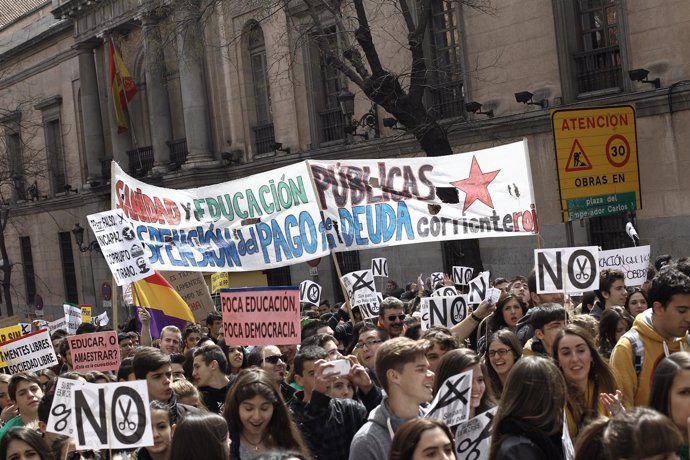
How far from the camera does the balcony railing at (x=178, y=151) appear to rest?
36.2m

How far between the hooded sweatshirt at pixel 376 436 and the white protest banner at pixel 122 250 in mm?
7550

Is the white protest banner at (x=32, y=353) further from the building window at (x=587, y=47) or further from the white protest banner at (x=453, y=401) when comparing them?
the building window at (x=587, y=47)

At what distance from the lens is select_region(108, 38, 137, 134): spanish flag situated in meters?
38.1

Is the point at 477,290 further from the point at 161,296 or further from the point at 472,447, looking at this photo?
the point at 472,447

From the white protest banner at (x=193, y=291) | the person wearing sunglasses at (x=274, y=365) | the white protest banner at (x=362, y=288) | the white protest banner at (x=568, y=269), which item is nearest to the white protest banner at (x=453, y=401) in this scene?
the person wearing sunglasses at (x=274, y=365)

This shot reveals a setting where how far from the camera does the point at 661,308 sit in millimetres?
7215

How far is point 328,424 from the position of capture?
7172 mm

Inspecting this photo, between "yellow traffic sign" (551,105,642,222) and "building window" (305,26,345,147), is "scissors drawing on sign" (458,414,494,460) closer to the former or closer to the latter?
"yellow traffic sign" (551,105,642,222)

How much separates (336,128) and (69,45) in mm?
18128

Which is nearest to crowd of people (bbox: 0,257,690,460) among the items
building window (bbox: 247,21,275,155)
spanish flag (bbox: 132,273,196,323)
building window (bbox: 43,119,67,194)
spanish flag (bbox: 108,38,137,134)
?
spanish flag (bbox: 132,273,196,323)

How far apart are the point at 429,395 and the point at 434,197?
6.90 metres

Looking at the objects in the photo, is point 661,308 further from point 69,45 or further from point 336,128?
point 69,45

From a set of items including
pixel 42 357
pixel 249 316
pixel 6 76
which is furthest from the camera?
pixel 6 76

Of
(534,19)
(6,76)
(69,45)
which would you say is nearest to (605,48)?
(534,19)
